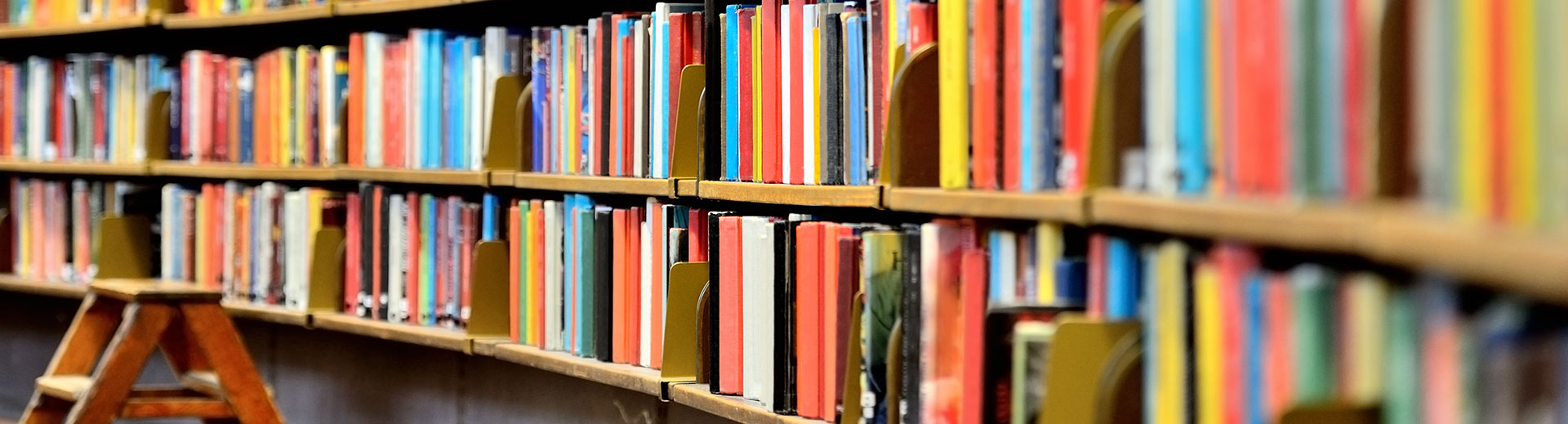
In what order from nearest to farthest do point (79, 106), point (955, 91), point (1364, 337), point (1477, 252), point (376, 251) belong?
point (1477, 252)
point (1364, 337)
point (955, 91)
point (376, 251)
point (79, 106)

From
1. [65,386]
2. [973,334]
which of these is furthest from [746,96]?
[65,386]

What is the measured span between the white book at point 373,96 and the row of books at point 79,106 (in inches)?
30.2

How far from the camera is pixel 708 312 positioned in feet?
7.55

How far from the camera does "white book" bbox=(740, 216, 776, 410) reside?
2.14 meters

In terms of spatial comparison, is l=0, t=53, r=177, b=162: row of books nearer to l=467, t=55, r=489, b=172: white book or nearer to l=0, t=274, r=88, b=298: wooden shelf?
l=0, t=274, r=88, b=298: wooden shelf

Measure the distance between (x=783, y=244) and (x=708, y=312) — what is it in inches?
9.8

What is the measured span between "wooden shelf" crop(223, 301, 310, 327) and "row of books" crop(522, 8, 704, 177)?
2.49ft

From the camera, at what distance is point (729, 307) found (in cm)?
227

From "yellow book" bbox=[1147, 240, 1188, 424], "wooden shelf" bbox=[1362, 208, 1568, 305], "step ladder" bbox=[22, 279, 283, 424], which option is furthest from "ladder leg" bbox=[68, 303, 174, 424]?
"wooden shelf" bbox=[1362, 208, 1568, 305]

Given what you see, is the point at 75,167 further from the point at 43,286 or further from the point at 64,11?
the point at 64,11

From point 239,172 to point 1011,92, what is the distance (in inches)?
87.2

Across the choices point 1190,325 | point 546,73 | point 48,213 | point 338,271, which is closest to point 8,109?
point 48,213

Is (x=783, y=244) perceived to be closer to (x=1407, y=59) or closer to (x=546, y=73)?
(x=546, y=73)

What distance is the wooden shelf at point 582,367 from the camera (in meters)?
2.40
